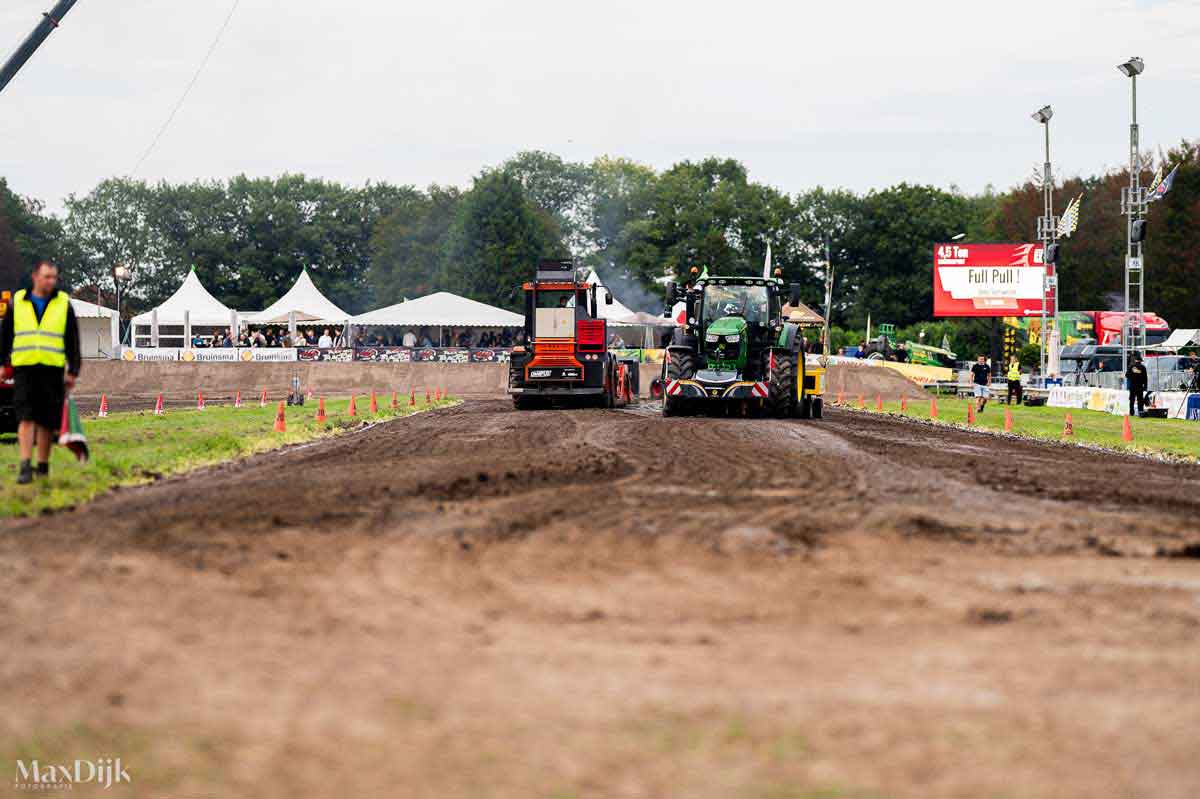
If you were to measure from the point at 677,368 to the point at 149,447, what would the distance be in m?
13.2

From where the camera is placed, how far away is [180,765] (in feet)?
15.1

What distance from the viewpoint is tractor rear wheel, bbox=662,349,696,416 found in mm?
29547

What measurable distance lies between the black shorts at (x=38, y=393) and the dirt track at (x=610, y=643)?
120cm

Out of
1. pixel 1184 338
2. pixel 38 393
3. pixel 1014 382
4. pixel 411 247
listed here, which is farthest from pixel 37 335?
pixel 411 247

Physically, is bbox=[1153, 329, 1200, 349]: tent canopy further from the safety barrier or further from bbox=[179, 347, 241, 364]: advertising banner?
bbox=[179, 347, 241, 364]: advertising banner

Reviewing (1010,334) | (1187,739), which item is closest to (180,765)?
(1187,739)

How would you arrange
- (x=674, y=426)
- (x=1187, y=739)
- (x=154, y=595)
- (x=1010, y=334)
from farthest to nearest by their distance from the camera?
(x=1010, y=334)
(x=674, y=426)
(x=154, y=595)
(x=1187, y=739)

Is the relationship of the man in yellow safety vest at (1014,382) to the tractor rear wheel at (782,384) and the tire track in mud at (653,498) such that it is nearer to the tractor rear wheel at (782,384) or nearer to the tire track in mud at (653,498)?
the tractor rear wheel at (782,384)

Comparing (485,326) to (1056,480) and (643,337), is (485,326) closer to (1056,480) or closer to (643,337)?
(643,337)

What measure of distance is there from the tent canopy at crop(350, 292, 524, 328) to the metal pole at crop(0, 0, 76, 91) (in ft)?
120

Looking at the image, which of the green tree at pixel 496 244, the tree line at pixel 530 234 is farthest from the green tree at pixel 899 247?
the green tree at pixel 496 244

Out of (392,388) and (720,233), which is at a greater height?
(720,233)

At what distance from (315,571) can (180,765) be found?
3.47 meters

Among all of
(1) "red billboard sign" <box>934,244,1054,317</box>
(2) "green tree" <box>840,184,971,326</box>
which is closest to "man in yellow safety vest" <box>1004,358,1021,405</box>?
(1) "red billboard sign" <box>934,244,1054,317</box>
